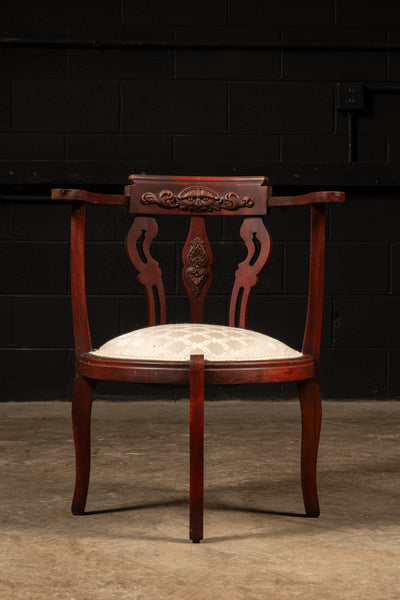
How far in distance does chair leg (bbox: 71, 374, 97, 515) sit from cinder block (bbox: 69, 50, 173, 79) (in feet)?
7.34

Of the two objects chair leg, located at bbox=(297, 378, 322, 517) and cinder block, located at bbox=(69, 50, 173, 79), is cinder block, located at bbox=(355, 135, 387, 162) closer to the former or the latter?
cinder block, located at bbox=(69, 50, 173, 79)

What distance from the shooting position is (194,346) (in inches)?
70.6

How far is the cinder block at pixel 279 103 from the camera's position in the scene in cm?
383

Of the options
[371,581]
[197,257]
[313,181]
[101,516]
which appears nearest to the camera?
[371,581]

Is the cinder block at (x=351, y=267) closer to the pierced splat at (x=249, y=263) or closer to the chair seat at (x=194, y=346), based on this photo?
the pierced splat at (x=249, y=263)

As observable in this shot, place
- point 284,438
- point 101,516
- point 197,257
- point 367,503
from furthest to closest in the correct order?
1. point 284,438
2. point 197,257
3. point 367,503
4. point 101,516

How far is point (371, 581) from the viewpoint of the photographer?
5.01 ft

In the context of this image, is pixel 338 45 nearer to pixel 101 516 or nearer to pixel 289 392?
pixel 289 392

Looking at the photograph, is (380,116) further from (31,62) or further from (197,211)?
(197,211)

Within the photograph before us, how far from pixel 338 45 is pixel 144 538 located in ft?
9.10

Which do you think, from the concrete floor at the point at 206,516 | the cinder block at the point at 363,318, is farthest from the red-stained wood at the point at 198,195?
the cinder block at the point at 363,318

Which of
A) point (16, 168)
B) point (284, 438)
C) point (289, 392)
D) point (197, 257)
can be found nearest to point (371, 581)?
point (197, 257)

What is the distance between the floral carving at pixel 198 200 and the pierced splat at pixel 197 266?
0.05 metres

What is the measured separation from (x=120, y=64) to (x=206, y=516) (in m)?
2.51
